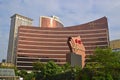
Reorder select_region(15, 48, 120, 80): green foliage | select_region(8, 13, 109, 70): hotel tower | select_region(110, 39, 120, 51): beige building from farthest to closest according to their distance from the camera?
select_region(8, 13, 109, 70): hotel tower
select_region(110, 39, 120, 51): beige building
select_region(15, 48, 120, 80): green foliage

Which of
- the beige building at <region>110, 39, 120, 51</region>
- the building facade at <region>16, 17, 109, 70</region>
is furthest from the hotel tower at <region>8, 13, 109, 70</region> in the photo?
the beige building at <region>110, 39, 120, 51</region>

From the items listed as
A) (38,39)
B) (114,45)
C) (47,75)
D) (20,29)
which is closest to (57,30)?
(38,39)

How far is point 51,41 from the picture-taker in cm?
15912

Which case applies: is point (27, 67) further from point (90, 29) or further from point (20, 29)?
point (90, 29)

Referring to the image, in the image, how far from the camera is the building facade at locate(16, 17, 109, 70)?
497 ft

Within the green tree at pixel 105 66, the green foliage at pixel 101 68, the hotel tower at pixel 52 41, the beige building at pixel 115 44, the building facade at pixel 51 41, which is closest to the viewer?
the green tree at pixel 105 66

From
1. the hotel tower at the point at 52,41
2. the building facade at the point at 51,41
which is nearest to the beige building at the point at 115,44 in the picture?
the hotel tower at the point at 52,41

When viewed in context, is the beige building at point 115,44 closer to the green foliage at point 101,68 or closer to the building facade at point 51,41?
the building facade at point 51,41

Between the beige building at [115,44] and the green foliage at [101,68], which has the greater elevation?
the beige building at [115,44]

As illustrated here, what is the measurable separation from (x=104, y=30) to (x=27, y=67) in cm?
5555

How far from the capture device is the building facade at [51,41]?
151 meters

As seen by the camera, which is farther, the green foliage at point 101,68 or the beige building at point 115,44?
the beige building at point 115,44

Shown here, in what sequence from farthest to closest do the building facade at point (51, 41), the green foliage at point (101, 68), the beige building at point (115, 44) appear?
the building facade at point (51, 41) < the beige building at point (115, 44) < the green foliage at point (101, 68)

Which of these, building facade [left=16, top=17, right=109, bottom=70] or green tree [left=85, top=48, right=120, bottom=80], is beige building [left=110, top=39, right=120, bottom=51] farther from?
green tree [left=85, top=48, right=120, bottom=80]
